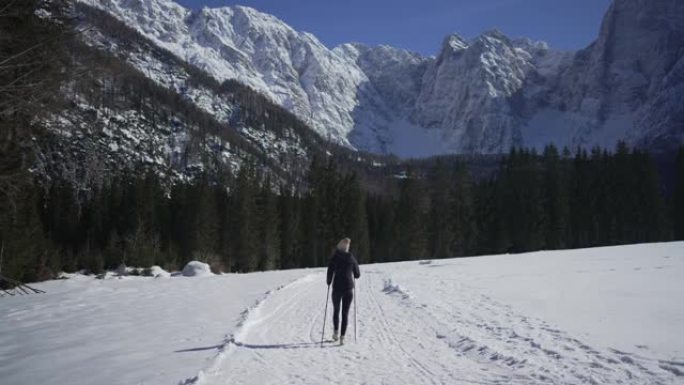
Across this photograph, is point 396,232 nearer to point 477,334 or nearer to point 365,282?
point 365,282

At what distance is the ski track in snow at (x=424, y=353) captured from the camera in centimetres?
726

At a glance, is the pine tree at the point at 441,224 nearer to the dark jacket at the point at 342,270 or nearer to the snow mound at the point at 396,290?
the snow mound at the point at 396,290

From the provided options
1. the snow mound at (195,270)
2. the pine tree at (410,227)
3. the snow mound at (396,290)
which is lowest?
the snow mound at (396,290)

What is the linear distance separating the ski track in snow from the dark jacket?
1.19 meters

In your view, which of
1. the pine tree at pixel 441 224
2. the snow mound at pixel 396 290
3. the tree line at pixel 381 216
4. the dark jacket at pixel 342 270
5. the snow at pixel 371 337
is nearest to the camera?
the snow at pixel 371 337

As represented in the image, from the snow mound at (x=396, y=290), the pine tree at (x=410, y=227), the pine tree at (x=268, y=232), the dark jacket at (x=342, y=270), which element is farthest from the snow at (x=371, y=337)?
the pine tree at (x=410, y=227)

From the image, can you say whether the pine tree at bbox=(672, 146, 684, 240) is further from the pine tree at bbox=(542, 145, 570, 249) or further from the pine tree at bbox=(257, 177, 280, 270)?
the pine tree at bbox=(257, 177, 280, 270)

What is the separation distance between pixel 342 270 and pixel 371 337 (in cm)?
162

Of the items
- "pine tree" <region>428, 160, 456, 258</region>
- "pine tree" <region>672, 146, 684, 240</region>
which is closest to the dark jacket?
"pine tree" <region>428, 160, 456, 258</region>

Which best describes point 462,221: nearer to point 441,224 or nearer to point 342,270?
point 441,224

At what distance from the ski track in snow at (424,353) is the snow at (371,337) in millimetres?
29

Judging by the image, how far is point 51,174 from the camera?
110 metres

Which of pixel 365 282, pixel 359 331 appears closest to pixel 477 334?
pixel 359 331

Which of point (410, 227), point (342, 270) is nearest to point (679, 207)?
point (410, 227)
